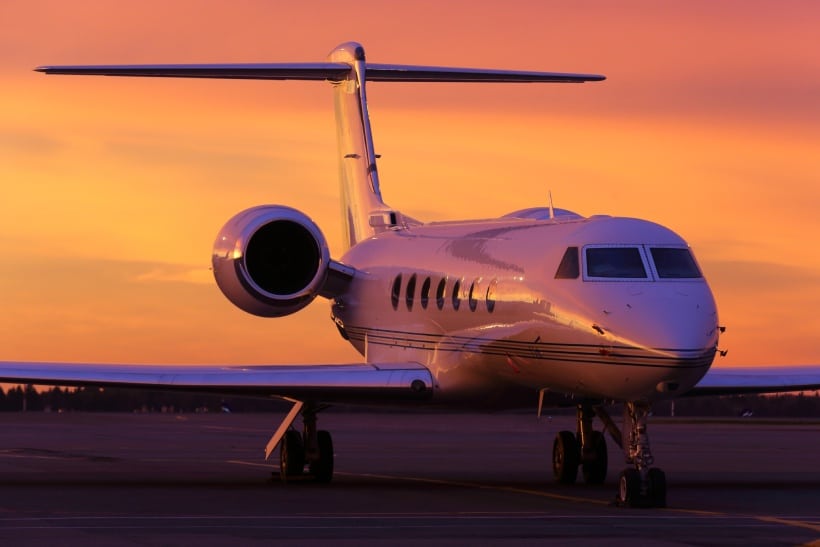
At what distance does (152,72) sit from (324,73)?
3413mm

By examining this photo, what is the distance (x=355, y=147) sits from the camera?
29.6 m

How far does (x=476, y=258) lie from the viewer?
2208cm

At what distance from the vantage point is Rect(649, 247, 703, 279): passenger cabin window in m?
18.6

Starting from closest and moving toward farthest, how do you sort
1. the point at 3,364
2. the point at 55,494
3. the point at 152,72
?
the point at 55,494, the point at 3,364, the point at 152,72

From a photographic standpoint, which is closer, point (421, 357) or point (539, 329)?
point (539, 329)

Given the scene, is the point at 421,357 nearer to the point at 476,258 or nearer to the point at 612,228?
the point at 476,258

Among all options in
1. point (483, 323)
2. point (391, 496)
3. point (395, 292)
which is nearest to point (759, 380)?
point (483, 323)

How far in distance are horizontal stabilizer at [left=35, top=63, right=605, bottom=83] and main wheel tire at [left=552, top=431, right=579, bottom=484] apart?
8205mm

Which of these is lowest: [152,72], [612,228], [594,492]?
[594,492]

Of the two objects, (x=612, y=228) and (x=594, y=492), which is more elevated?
(x=612, y=228)

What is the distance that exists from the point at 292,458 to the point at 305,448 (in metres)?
0.21

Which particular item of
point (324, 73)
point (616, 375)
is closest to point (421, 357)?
point (616, 375)

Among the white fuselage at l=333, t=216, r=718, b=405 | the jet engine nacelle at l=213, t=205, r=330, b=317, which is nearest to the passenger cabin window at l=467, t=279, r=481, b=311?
the white fuselage at l=333, t=216, r=718, b=405

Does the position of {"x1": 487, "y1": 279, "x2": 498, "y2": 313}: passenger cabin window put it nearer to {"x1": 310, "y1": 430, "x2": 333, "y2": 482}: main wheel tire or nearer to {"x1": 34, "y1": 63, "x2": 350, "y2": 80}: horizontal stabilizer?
{"x1": 310, "y1": 430, "x2": 333, "y2": 482}: main wheel tire
